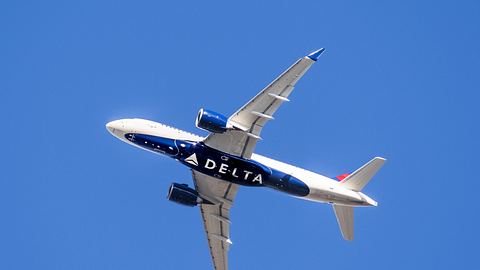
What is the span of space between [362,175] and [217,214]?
15978 millimetres

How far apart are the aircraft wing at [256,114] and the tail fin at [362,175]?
10.2m

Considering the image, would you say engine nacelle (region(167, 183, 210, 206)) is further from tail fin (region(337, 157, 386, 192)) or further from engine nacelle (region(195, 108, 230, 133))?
tail fin (region(337, 157, 386, 192))

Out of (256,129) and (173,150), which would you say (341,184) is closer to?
(256,129)

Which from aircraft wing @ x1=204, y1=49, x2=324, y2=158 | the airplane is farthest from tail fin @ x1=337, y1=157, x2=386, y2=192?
aircraft wing @ x1=204, y1=49, x2=324, y2=158

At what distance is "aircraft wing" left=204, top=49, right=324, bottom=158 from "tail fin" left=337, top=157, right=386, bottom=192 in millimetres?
10220

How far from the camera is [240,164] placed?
76188 mm

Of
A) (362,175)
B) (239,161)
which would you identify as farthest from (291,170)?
(362,175)

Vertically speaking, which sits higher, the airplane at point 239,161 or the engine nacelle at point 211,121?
the engine nacelle at point 211,121

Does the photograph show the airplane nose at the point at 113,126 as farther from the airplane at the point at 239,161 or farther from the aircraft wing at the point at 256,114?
the aircraft wing at the point at 256,114

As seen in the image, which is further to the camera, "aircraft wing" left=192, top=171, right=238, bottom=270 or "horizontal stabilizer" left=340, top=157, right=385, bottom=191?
"aircraft wing" left=192, top=171, right=238, bottom=270

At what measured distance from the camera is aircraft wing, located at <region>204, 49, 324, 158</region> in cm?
6931

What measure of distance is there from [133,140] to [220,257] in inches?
A: 658

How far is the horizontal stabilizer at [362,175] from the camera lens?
3027 inches

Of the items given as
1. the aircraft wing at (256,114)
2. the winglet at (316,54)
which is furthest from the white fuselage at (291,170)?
the winglet at (316,54)
